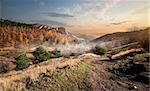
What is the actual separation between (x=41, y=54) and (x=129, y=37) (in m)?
2.47

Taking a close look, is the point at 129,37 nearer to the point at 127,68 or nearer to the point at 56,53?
the point at 127,68

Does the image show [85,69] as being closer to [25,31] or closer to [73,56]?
[73,56]


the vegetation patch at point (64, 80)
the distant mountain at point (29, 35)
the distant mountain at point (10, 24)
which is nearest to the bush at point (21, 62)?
the distant mountain at point (29, 35)

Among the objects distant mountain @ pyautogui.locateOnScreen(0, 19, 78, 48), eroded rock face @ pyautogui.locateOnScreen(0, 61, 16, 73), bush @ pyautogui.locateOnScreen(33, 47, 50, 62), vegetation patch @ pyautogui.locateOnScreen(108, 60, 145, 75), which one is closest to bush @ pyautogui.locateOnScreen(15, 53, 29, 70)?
eroded rock face @ pyautogui.locateOnScreen(0, 61, 16, 73)

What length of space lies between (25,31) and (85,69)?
2071mm

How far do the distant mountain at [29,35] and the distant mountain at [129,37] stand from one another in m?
0.81

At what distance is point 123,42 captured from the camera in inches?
345

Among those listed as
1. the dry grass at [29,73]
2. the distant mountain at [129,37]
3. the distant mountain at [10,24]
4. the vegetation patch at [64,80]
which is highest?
the distant mountain at [10,24]

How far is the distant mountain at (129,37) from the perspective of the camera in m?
8.35

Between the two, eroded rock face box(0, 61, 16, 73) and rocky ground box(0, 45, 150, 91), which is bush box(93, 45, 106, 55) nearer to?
rocky ground box(0, 45, 150, 91)

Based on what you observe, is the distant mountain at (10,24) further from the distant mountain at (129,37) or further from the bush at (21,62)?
the distant mountain at (129,37)

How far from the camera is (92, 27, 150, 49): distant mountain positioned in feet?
→ 27.4

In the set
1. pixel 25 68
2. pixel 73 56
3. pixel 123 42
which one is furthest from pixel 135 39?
pixel 25 68

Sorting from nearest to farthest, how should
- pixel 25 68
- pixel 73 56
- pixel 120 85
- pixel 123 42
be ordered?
pixel 120 85 < pixel 25 68 < pixel 73 56 < pixel 123 42
